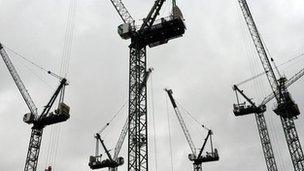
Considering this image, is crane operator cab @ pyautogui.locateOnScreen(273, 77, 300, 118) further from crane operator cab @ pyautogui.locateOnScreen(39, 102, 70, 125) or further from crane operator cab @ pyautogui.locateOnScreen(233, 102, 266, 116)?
crane operator cab @ pyautogui.locateOnScreen(39, 102, 70, 125)

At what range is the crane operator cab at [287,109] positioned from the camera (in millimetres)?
88000

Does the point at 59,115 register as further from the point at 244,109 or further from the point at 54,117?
the point at 244,109

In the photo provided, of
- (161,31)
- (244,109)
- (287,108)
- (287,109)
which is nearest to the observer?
(161,31)

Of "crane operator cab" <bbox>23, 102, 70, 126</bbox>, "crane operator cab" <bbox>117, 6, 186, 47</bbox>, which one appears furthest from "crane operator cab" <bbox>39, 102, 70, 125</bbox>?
"crane operator cab" <bbox>117, 6, 186, 47</bbox>

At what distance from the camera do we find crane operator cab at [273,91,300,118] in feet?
289

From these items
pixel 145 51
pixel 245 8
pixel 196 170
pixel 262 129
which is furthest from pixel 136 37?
pixel 196 170

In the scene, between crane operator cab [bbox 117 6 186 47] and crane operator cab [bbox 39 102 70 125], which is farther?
crane operator cab [bbox 39 102 70 125]

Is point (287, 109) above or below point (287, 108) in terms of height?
below

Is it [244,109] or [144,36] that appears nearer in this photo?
[144,36]

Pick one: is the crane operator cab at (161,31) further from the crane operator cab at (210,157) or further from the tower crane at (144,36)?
the crane operator cab at (210,157)

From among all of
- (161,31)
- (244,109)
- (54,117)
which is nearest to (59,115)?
(54,117)

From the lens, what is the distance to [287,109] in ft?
289

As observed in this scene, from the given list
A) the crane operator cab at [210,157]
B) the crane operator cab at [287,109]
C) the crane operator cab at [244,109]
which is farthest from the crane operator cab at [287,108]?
the crane operator cab at [210,157]

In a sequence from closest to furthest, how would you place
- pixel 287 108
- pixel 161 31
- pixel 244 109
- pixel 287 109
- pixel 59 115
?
pixel 161 31, pixel 59 115, pixel 287 109, pixel 287 108, pixel 244 109
